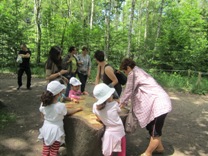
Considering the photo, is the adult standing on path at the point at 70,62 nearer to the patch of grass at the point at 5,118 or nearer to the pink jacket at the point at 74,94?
the pink jacket at the point at 74,94

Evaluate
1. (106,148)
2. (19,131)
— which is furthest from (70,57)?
(106,148)

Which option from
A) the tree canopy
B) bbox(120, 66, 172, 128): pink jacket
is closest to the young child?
bbox(120, 66, 172, 128): pink jacket

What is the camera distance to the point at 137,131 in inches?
204

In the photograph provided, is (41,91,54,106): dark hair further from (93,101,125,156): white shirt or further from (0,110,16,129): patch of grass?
(0,110,16,129): patch of grass

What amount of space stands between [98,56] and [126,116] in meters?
1.25

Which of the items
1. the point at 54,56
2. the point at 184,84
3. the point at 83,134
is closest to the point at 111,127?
the point at 83,134

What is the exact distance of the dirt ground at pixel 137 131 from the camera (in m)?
4.22

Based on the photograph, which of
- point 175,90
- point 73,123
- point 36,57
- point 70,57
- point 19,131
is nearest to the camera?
point 73,123

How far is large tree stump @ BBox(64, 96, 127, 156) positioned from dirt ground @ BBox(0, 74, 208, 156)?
2.92 feet

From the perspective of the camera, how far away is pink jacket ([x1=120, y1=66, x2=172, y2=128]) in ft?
11.2

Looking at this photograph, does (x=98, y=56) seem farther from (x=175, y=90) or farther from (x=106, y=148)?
(x=175, y=90)

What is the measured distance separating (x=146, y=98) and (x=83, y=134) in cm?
111

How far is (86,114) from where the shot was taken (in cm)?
345

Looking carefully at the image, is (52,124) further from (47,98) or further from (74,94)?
(74,94)
